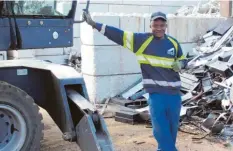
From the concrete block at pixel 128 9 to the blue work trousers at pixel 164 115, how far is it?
30.1 ft

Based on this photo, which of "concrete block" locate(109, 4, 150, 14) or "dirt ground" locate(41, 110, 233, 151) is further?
"concrete block" locate(109, 4, 150, 14)

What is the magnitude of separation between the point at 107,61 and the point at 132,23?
3.41 feet

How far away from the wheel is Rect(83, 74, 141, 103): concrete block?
3.71 meters

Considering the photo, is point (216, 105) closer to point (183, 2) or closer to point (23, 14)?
point (23, 14)

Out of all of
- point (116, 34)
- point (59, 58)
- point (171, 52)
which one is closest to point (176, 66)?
point (171, 52)

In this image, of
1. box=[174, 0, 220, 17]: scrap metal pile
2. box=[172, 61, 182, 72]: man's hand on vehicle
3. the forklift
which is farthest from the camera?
box=[174, 0, 220, 17]: scrap metal pile

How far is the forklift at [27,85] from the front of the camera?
173 inches

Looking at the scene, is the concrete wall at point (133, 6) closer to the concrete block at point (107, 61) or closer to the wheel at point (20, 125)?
the concrete block at point (107, 61)

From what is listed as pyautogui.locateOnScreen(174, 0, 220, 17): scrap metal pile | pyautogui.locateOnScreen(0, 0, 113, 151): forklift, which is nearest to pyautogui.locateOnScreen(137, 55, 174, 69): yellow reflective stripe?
pyautogui.locateOnScreen(0, 0, 113, 151): forklift

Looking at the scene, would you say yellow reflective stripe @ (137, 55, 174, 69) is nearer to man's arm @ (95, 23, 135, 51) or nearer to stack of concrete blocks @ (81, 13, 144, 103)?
man's arm @ (95, 23, 135, 51)

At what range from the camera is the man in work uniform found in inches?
182

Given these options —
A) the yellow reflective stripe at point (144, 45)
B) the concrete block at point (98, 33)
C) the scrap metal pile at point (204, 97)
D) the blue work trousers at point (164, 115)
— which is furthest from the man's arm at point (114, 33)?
the concrete block at point (98, 33)

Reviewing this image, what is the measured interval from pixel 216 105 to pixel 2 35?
13.1 ft

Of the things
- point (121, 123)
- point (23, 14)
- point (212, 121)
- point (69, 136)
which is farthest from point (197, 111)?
point (23, 14)
